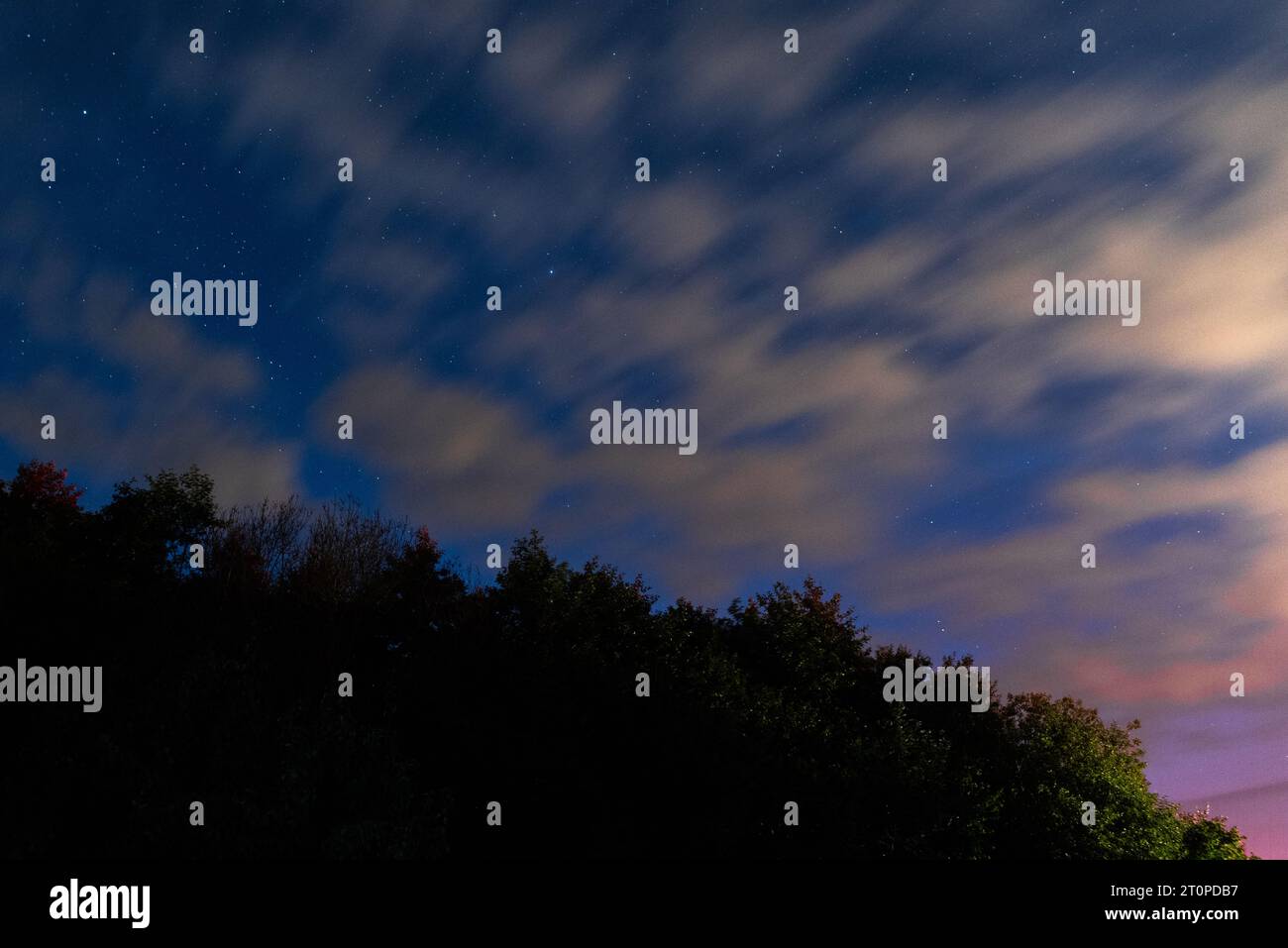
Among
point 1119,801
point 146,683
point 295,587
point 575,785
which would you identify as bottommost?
point 1119,801

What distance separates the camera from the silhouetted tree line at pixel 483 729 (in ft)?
78.6

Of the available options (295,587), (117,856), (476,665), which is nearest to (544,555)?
(476,665)

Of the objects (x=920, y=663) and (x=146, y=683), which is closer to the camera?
(x=146, y=683)

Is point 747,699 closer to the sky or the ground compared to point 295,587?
closer to the ground

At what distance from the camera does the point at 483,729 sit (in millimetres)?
32688

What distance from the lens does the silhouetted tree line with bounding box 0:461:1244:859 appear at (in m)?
24.0
